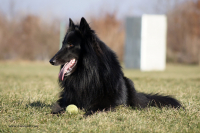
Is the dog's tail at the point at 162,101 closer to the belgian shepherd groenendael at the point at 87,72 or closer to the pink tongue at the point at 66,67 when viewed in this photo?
the belgian shepherd groenendael at the point at 87,72

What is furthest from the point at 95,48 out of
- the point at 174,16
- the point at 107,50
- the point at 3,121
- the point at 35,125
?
the point at 174,16

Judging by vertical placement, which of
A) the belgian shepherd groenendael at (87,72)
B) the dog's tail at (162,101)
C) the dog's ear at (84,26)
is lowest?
the dog's tail at (162,101)

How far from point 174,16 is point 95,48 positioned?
3410 centimetres

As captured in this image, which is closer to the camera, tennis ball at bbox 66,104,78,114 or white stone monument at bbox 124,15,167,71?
tennis ball at bbox 66,104,78,114

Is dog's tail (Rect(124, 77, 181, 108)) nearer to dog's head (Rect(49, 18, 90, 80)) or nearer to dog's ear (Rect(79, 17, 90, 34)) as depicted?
dog's head (Rect(49, 18, 90, 80))

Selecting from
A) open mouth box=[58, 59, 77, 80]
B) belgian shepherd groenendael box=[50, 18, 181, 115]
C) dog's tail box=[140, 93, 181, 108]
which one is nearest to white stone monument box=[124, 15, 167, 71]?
dog's tail box=[140, 93, 181, 108]

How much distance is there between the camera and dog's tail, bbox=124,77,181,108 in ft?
13.3

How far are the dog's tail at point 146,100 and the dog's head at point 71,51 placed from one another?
1.18 m

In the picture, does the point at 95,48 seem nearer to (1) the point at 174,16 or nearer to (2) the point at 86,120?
(2) the point at 86,120

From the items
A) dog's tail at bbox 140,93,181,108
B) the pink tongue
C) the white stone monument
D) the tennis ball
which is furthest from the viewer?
the white stone monument

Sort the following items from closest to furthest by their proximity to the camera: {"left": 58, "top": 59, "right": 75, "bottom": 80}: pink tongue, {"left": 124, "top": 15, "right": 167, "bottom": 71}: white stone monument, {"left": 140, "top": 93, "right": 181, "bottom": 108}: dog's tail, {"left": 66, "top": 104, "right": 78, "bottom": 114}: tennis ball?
1. {"left": 66, "top": 104, "right": 78, "bottom": 114}: tennis ball
2. {"left": 58, "top": 59, "right": 75, "bottom": 80}: pink tongue
3. {"left": 140, "top": 93, "right": 181, "bottom": 108}: dog's tail
4. {"left": 124, "top": 15, "right": 167, "bottom": 71}: white stone monument

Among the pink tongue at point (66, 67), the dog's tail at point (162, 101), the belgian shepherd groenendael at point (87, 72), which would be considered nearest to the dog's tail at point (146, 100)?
the dog's tail at point (162, 101)

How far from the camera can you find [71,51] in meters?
3.57

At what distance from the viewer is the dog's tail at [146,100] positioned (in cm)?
406
